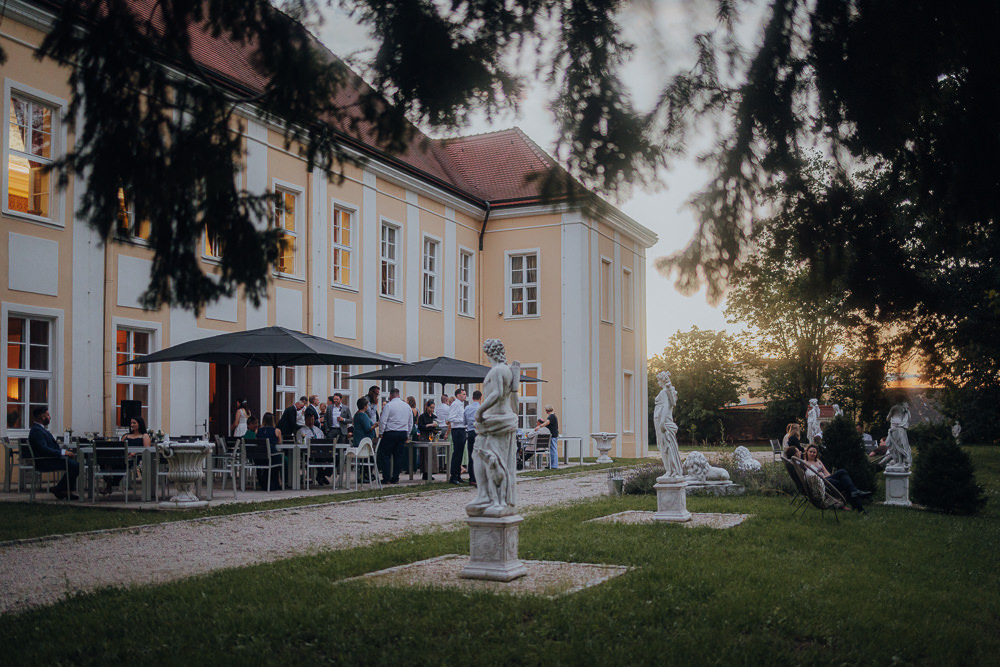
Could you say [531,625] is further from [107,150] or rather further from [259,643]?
[107,150]

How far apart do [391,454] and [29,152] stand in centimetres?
823

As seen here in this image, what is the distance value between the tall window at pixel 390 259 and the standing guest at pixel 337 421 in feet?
21.4

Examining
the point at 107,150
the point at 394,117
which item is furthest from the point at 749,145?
the point at 107,150

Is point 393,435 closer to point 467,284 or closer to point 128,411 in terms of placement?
point 128,411

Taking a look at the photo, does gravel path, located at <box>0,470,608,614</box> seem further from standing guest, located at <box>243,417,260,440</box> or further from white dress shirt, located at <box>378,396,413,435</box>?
white dress shirt, located at <box>378,396,413,435</box>

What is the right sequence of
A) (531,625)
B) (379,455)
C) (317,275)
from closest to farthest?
(531,625) → (379,455) → (317,275)

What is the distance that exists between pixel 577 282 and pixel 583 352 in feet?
7.14

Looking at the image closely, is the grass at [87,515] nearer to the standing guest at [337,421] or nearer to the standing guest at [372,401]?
the standing guest at [337,421]

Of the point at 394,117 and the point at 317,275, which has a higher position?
the point at 317,275

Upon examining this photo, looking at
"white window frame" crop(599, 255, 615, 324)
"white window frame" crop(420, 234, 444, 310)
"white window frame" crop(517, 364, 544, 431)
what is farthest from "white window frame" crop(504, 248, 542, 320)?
"white window frame" crop(420, 234, 444, 310)

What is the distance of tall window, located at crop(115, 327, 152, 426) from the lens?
18.3 m

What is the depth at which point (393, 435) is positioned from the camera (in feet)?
60.6

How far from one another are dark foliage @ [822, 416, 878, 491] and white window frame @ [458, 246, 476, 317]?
14675 millimetres

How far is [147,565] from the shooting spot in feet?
28.9
